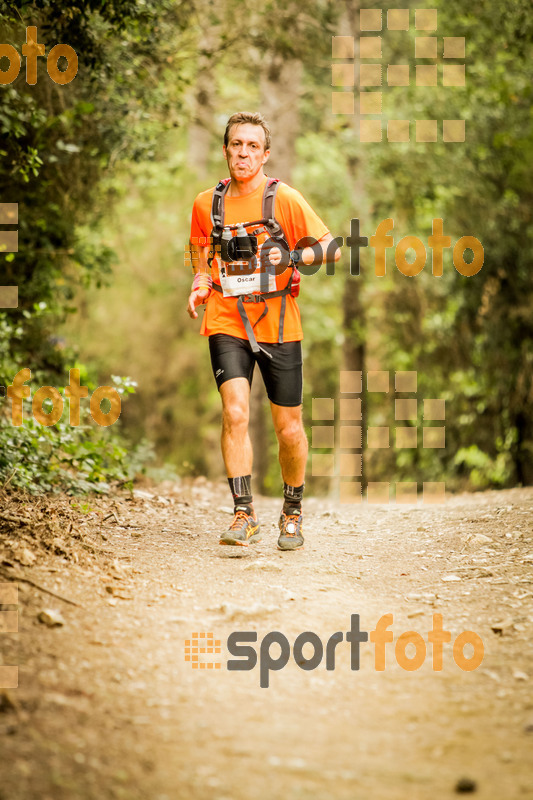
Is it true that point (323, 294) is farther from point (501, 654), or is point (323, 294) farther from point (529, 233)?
point (501, 654)

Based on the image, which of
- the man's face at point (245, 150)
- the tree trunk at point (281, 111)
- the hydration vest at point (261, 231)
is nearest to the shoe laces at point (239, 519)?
the hydration vest at point (261, 231)

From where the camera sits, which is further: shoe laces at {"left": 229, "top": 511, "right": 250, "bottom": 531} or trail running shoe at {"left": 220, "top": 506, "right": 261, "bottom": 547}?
shoe laces at {"left": 229, "top": 511, "right": 250, "bottom": 531}

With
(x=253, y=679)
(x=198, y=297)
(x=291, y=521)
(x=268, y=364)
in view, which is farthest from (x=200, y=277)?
(x=253, y=679)

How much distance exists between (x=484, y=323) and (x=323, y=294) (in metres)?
7.22

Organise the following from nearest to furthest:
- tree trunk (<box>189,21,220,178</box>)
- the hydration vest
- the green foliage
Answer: the hydration vest
the green foliage
tree trunk (<box>189,21,220,178</box>)

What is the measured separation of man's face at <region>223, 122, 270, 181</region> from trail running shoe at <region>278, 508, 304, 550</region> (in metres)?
2.21

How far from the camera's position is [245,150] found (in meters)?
5.15

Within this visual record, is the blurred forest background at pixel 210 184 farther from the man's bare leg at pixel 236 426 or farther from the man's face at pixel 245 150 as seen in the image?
the man's face at pixel 245 150

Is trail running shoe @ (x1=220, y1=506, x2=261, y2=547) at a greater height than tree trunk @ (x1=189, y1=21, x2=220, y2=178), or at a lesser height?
lesser

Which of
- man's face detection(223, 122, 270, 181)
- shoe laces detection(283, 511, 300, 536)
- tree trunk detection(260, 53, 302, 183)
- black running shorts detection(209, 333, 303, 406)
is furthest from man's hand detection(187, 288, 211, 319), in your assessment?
tree trunk detection(260, 53, 302, 183)

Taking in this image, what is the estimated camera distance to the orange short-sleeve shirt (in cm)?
516

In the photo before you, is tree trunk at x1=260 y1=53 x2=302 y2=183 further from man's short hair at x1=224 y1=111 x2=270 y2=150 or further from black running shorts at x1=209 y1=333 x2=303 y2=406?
black running shorts at x1=209 y1=333 x2=303 y2=406

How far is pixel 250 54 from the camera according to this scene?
39.1 feet

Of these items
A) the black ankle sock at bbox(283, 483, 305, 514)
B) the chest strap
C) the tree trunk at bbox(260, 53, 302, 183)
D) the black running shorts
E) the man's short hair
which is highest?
the tree trunk at bbox(260, 53, 302, 183)
